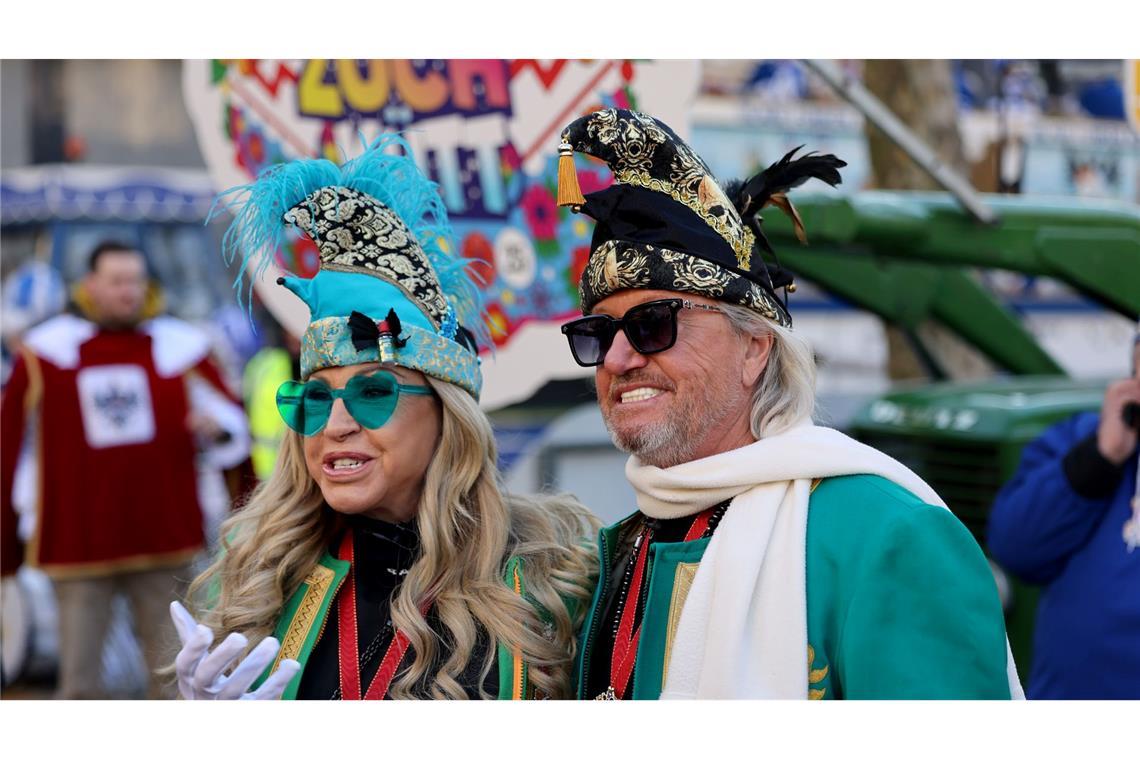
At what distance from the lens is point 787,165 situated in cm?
276

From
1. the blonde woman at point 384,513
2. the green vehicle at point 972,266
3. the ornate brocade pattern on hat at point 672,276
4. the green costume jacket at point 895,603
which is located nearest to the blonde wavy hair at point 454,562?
the blonde woman at point 384,513

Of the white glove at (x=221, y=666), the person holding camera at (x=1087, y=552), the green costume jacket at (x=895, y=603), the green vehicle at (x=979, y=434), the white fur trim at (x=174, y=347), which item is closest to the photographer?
the green costume jacket at (x=895, y=603)

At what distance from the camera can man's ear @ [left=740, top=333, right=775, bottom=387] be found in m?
2.64

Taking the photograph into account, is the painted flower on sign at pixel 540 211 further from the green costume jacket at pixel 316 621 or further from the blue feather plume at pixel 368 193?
the green costume jacket at pixel 316 621

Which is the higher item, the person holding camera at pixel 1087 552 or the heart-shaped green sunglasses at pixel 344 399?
the heart-shaped green sunglasses at pixel 344 399

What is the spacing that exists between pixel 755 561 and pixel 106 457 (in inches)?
165

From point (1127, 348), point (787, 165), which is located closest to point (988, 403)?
point (787, 165)

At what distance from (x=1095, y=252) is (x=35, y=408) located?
451 cm

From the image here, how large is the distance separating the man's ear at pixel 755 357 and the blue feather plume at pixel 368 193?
31.4 inches

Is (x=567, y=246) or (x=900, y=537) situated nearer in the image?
(x=900, y=537)

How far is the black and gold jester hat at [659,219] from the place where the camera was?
2580 mm

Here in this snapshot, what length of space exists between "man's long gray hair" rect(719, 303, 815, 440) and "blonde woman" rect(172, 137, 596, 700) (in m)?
0.59

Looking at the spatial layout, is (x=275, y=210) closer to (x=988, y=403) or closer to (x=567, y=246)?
(x=567, y=246)

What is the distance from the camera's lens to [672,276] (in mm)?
2566
